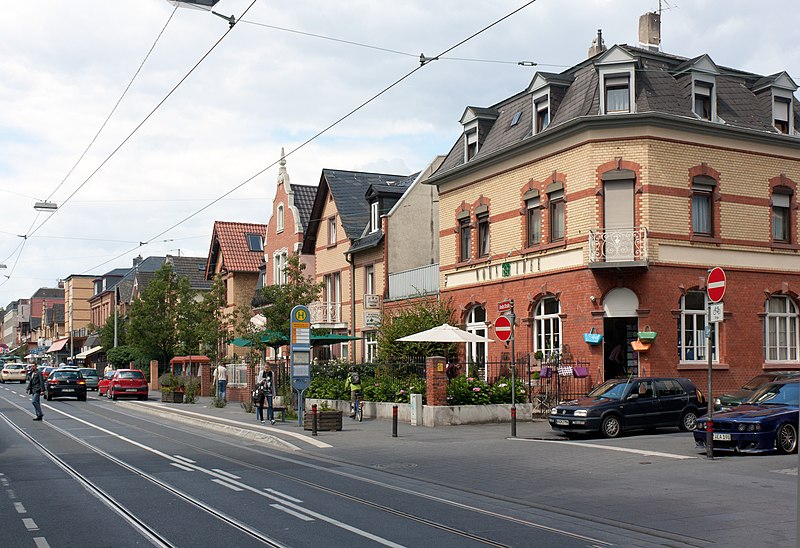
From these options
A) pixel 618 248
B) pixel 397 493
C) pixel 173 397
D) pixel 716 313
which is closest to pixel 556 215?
pixel 618 248

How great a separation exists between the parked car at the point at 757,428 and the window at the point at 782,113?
13.9 metres

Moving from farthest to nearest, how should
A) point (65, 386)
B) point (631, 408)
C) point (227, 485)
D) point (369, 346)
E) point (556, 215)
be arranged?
point (65, 386), point (369, 346), point (556, 215), point (631, 408), point (227, 485)

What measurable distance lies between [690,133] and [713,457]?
12956 mm

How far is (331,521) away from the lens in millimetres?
10484

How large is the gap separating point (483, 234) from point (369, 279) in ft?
33.4

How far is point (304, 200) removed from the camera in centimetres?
4972

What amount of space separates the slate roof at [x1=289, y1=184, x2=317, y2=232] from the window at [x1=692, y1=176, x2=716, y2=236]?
2556 centimetres

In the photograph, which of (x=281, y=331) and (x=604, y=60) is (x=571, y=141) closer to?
(x=604, y=60)

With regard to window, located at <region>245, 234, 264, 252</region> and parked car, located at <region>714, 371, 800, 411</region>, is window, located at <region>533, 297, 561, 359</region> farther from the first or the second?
window, located at <region>245, 234, 264, 252</region>

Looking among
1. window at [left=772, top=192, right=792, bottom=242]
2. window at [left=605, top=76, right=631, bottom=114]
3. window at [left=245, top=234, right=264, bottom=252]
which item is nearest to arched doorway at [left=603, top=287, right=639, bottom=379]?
window at [left=605, top=76, right=631, bottom=114]

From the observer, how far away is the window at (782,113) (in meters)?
28.4

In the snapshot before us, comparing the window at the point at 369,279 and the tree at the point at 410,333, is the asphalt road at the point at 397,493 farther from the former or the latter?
the window at the point at 369,279

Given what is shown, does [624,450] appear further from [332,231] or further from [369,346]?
[332,231]

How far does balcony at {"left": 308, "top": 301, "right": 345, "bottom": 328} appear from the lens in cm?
4362
